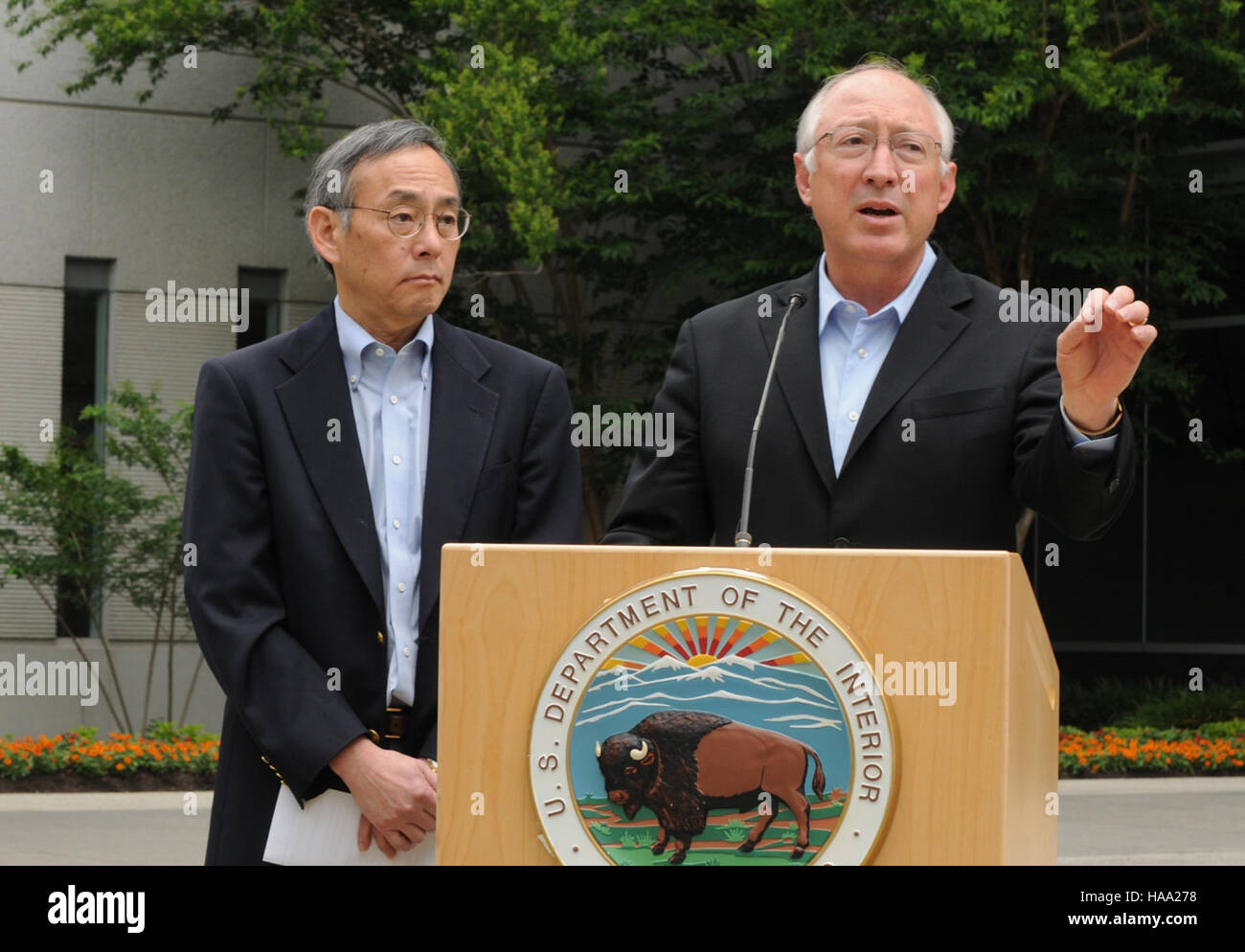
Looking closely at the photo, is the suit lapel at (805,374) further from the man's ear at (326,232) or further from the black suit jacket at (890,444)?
the man's ear at (326,232)

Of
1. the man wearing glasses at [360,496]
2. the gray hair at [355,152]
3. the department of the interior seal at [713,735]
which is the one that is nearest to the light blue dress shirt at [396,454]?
the man wearing glasses at [360,496]

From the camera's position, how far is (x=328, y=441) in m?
3.36

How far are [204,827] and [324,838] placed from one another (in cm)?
785

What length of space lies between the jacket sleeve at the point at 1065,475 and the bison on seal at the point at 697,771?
77 centimetres

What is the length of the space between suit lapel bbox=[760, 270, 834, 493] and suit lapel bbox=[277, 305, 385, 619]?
781 millimetres

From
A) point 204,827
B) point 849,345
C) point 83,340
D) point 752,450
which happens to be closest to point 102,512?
point 83,340

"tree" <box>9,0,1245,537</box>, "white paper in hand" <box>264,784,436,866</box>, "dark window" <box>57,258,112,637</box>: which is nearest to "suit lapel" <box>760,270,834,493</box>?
"white paper in hand" <box>264,784,436,866</box>

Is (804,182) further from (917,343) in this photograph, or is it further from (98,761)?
(98,761)

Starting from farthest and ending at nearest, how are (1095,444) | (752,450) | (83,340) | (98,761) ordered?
(83,340) < (98,761) < (752,450) < (1095,444)

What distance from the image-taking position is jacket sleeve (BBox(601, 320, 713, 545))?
11.3 feet

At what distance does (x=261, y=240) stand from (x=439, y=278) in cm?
1497
